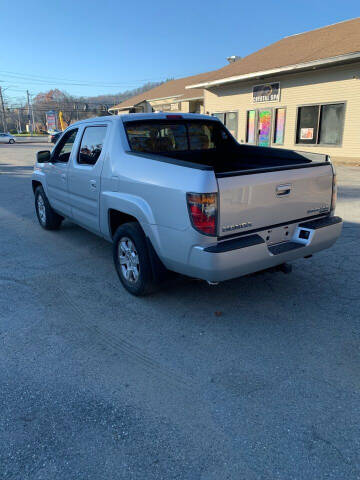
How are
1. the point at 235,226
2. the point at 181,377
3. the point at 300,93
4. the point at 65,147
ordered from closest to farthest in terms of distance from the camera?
the point at 181,377
the point at 235,226
the point at 65,147
the point at 300,93

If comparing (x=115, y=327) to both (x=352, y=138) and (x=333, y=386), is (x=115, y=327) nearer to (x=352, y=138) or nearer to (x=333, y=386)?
(x=333, y=386)

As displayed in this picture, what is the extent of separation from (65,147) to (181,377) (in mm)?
4239

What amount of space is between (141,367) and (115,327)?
0.70 metres

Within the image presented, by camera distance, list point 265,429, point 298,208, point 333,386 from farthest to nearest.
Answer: point 298,208, point 333,386, point 265,429

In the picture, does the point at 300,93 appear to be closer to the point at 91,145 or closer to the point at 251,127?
the point at 251,127

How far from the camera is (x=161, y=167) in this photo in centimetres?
353

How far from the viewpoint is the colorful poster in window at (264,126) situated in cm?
2085

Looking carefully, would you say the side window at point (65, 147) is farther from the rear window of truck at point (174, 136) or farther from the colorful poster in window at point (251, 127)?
the colorful poster in window at point (251, 127)

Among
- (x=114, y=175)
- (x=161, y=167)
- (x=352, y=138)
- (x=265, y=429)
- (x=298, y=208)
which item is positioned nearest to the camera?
(x=265, y=429)

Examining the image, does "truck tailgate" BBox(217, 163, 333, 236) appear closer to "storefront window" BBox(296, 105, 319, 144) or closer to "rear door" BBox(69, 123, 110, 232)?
"rear door" BBox(69, 123, 110, 232)

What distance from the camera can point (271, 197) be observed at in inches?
138

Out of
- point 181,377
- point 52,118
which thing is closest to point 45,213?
point 181,377

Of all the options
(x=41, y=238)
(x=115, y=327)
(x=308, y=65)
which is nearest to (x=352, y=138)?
(x=308, y=65)

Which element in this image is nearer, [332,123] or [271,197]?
[271,197]
